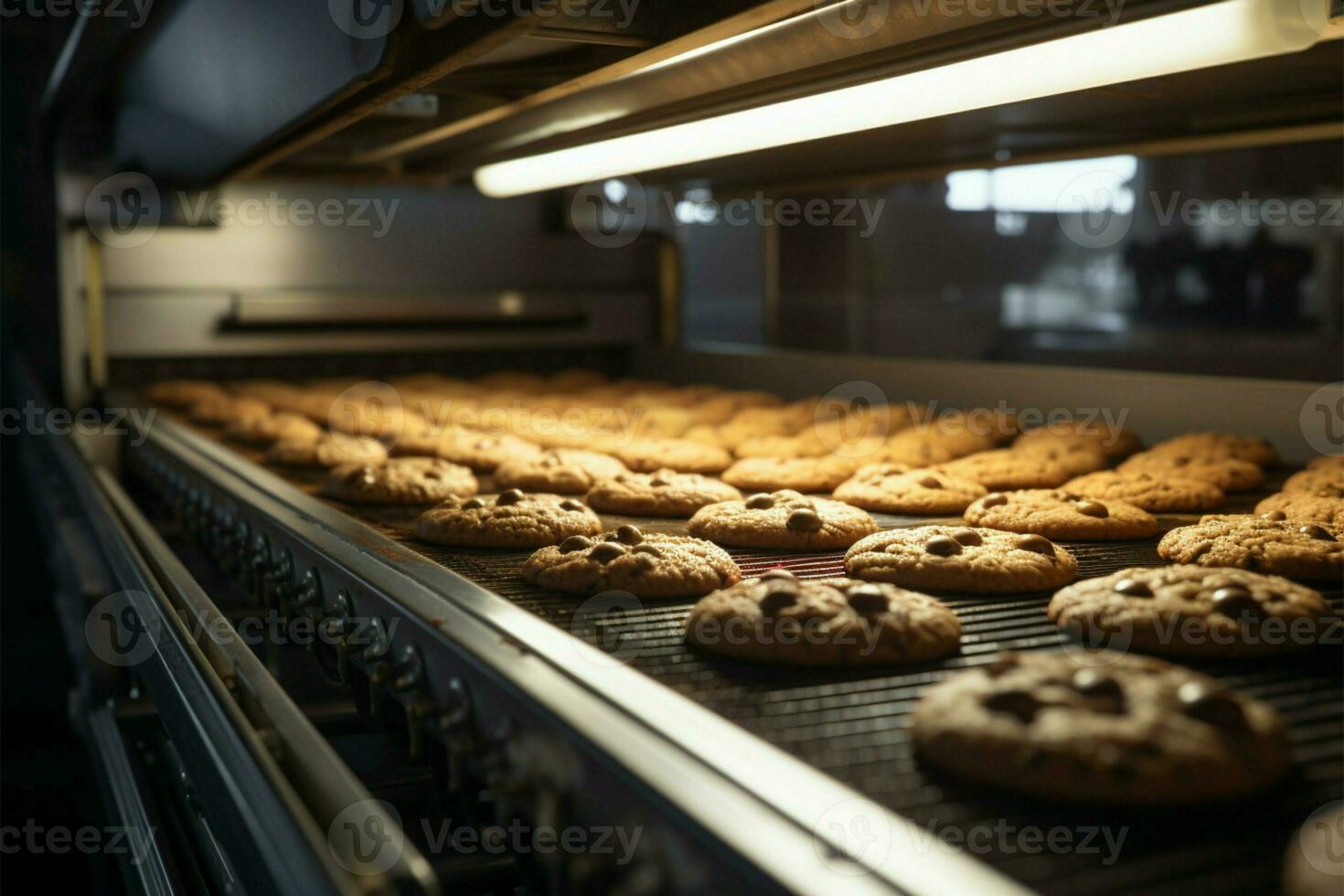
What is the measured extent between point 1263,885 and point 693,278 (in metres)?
7.26

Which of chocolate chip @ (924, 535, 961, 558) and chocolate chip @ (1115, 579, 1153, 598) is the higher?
chocolate chip @ (924, 535, 961, 558)

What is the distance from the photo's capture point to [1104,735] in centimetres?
95

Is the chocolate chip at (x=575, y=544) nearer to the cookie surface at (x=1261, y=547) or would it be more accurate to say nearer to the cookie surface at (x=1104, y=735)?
the cookie surface at (x=1104, y=735)

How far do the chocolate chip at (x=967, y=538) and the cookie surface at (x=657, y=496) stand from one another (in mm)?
648

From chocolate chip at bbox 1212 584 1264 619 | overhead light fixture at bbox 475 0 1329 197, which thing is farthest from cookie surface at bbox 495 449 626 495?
chocolate chip at bbox 1212 584 1264 619

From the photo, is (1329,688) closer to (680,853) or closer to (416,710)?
(680,853)

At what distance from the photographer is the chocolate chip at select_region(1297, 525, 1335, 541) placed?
172 cm

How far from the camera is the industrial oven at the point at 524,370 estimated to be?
A: 95 cm

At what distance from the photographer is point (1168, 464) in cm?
253

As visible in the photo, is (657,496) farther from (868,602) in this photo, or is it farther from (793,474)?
(868,602)

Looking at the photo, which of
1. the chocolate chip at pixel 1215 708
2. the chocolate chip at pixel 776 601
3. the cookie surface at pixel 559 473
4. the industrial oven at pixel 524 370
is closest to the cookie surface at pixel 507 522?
the industrial oven at pixel 524 370

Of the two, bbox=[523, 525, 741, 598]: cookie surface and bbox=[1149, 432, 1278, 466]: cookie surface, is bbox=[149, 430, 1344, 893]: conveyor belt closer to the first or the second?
bbox=[523, 525, 741, 598]: cookie surface

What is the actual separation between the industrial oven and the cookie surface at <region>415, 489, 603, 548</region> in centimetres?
4

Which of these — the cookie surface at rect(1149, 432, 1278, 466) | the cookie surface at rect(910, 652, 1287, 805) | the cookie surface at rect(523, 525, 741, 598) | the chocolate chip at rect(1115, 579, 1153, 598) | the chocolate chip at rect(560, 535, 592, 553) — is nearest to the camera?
the cookie surface at rect(910, 652, 1287, 805)
